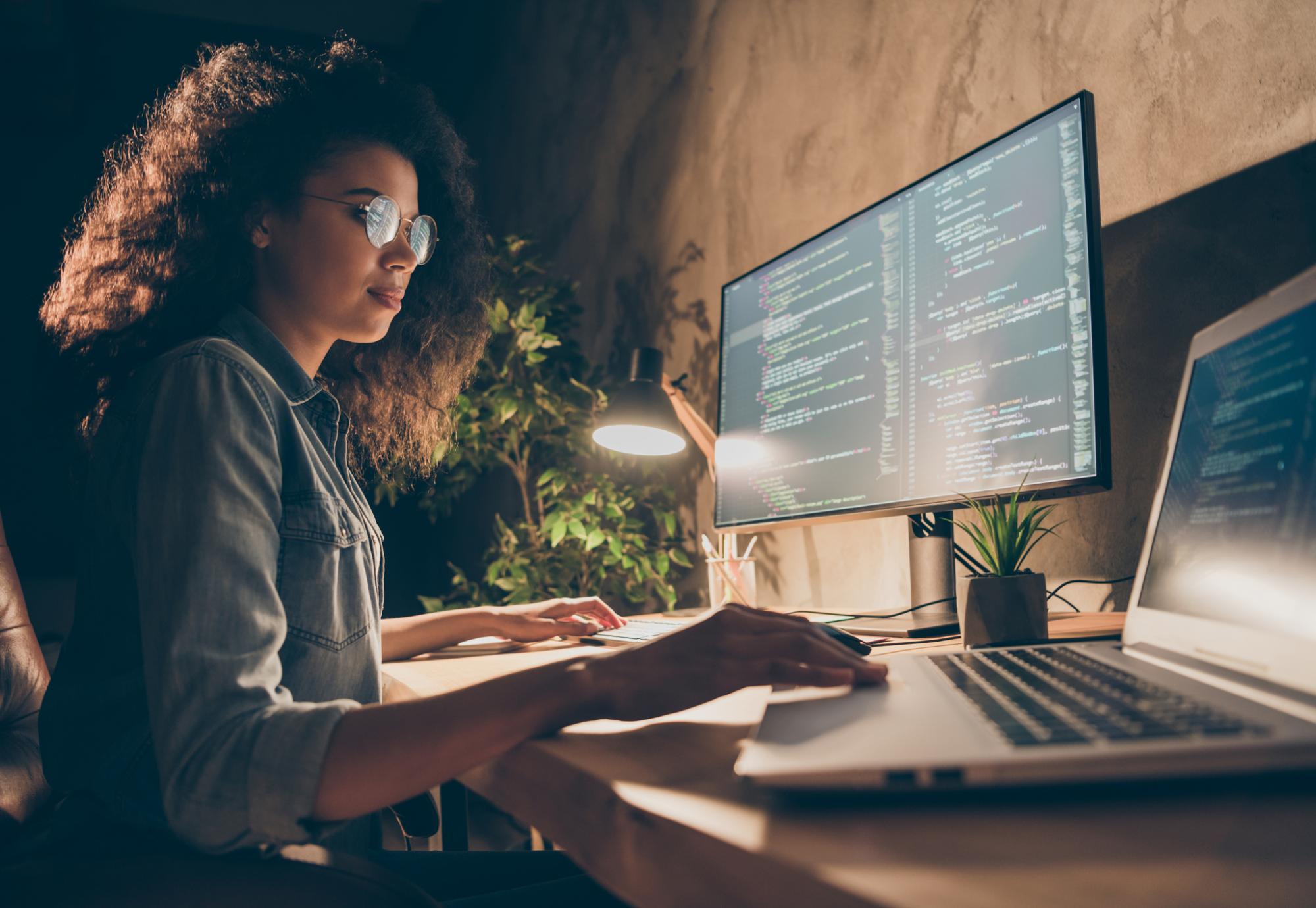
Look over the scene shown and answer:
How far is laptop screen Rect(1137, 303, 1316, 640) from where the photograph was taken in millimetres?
453

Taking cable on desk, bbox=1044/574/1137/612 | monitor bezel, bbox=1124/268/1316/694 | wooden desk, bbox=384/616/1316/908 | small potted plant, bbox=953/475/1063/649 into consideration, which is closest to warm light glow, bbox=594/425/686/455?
cable on desk, bbox=1044/574/1137/612

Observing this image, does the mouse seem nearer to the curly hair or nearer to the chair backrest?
the curly hair

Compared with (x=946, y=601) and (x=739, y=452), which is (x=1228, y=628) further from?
(x=739, y=452)

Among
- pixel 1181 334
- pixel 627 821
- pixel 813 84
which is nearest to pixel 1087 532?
pixel 1181 334

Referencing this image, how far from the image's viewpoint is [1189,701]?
0.41 metres

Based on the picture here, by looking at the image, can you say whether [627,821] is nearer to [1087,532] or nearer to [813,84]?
[1087,532]

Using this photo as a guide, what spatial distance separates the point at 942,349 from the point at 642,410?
0.75 m


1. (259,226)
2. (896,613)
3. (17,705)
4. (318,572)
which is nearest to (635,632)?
(896,613)

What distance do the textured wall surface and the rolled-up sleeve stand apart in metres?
0.96

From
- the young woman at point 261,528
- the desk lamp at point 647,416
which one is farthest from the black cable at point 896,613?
the desk lamp at point 647,416

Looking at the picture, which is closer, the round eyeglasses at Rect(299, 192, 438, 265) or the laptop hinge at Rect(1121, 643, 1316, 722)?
the laptop hinge at Rect(1121, 643, 1316, 722)

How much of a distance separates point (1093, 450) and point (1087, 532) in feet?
1.02

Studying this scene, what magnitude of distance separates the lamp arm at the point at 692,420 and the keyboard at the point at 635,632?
0.48m

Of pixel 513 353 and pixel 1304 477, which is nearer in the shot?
pixel 1304 477
